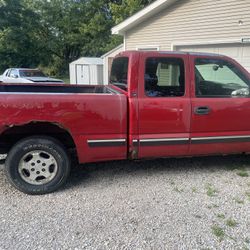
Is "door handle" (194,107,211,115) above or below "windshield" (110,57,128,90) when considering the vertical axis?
below

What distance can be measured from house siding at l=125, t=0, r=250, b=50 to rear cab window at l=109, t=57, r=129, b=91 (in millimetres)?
5269

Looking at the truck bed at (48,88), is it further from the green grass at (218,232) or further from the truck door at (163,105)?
the green grass at (218,232)

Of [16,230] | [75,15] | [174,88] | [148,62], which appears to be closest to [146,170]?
[174,88]

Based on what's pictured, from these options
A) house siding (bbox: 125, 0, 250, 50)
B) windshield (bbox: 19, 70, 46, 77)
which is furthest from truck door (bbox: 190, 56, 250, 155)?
windshield (bbox: 19, 70, 46, 77)

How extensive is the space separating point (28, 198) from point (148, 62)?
2446mm

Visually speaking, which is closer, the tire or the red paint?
the red paint

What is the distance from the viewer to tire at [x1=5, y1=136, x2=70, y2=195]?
371 cm

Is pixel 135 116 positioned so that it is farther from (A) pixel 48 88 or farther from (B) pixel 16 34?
(B) pixel 16 34

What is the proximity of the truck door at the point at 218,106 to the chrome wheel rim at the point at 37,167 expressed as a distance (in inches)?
80.1

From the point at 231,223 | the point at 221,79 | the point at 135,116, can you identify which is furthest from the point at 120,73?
the point at 231,223

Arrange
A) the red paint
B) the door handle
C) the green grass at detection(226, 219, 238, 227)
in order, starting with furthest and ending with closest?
the door handle → the red paint → the green grass at detection(226, 219, 238, 227)

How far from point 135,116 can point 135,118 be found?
3 cm

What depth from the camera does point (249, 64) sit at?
8.10 m

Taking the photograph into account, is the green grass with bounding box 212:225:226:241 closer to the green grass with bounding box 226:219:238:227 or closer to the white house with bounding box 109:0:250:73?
the green grass with bounding box 226:219:238:227
